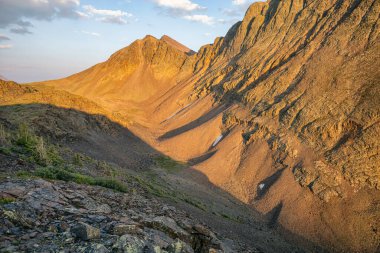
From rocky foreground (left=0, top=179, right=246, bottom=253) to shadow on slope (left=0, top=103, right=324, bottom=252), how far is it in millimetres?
8244

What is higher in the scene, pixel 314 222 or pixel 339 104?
pixel 339 104

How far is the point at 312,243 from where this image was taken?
79.1ft

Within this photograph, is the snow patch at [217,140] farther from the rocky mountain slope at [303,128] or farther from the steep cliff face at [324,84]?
the steep cliff face at [324,84]

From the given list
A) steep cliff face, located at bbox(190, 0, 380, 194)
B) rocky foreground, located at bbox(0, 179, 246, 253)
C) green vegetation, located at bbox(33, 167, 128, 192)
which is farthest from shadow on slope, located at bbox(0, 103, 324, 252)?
rocky foreground, located at bbox(0, 179, 246, 253)

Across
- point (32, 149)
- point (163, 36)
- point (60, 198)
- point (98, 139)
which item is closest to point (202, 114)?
point (98, 139)

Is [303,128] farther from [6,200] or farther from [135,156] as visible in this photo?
[6,200]

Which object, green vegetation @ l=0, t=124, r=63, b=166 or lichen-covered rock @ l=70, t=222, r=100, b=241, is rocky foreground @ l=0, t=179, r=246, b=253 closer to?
lichen-covered rock @ l=70, t=222, r=100, b=241

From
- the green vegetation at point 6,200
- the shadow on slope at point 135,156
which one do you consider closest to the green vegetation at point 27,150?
the green vegetation at point 6,200

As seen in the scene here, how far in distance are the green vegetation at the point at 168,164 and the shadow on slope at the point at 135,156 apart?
1108 mm

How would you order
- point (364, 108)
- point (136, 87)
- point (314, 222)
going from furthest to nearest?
point (136, 87) → point (364, 108) → point (314, 222)

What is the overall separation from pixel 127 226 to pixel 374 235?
2274cm

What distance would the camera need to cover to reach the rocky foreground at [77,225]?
6.57 metres

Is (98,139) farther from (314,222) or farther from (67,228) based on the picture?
(67,228)

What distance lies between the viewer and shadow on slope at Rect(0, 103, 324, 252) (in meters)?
20.9
